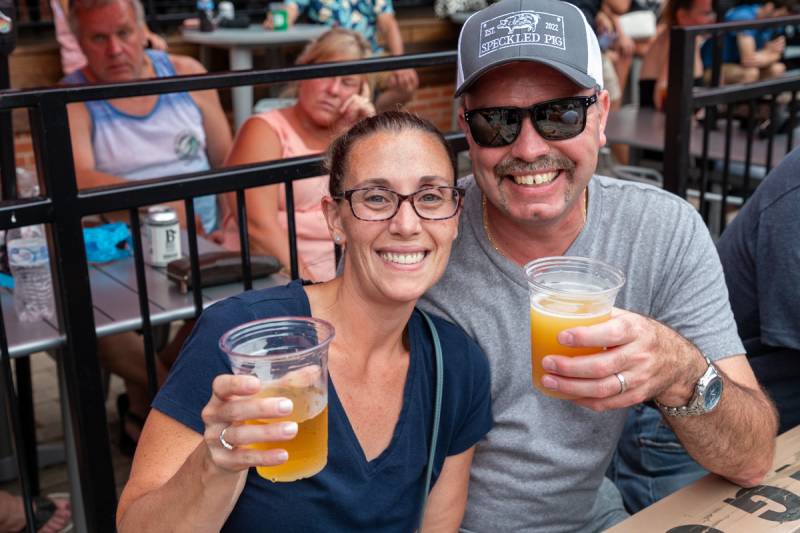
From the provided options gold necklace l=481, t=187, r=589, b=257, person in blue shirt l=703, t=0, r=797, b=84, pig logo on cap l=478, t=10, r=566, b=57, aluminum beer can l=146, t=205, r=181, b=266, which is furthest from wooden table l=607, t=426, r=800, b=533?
person in blue shirt l=703, t=0, r=797, b=84

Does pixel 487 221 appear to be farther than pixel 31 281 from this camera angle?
No

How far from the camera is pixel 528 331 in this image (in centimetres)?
200

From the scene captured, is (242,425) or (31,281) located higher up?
(242,425)

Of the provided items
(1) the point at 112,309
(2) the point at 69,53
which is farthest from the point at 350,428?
(2) the point at 69,53

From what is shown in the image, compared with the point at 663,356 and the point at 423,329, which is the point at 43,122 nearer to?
the point at 423,329

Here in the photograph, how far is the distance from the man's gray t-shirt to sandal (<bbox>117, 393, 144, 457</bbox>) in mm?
2202

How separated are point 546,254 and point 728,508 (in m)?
0.65

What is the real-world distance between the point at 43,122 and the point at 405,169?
31.8 inches

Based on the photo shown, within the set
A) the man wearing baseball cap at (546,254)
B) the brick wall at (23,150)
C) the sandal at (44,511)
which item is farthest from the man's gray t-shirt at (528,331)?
the brick wall at (23,150)

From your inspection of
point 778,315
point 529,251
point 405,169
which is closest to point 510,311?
point 529,251

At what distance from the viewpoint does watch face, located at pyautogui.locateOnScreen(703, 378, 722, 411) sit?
5.85ft

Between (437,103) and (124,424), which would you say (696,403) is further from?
(437,103)

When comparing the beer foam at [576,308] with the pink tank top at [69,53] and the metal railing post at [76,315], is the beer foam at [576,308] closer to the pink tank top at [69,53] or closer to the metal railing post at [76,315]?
the metal railing post at [76,315]

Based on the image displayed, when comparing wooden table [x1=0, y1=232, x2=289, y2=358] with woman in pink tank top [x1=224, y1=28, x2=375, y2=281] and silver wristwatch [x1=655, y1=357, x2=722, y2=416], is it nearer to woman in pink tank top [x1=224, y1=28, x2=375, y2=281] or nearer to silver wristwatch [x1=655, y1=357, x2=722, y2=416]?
woman in pink tank top [x1=224, y1=28, x2=375, y2=281]
